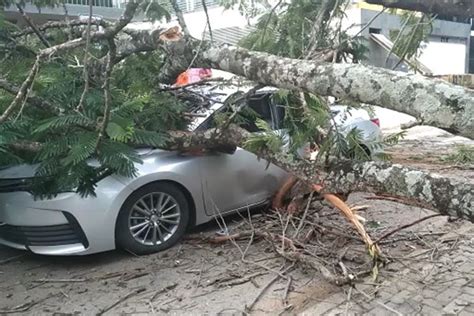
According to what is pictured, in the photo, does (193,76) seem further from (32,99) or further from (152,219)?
(32,99)

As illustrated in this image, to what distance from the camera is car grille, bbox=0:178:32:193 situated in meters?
4.66

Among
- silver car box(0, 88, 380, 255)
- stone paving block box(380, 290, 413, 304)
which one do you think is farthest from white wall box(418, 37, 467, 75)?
stone paving block box(380, 290, 413, 304)

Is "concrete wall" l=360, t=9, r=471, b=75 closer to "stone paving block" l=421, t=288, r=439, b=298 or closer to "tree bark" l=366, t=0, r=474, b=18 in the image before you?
"stone paving block" l=421, t=288, r=439, b=298

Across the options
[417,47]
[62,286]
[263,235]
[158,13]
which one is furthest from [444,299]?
[158,13]

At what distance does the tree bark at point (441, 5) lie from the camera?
2.38 m

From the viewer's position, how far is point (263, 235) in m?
5.16

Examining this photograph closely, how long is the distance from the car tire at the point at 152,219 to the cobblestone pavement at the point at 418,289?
1831mm

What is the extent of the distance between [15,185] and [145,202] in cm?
121

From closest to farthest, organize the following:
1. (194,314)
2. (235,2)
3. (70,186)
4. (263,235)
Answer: (194,314) < (70,186) < (263,235) < (235,2)

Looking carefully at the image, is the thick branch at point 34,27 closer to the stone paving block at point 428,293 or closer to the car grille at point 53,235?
the car grille at point 53,235

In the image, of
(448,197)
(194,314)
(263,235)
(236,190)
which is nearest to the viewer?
(448,197)

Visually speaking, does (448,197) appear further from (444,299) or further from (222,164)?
(222,164)

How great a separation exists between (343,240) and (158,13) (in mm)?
2924

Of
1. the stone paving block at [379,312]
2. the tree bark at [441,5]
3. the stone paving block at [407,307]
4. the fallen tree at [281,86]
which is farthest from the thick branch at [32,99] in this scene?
the stone paving block at [407,307]
